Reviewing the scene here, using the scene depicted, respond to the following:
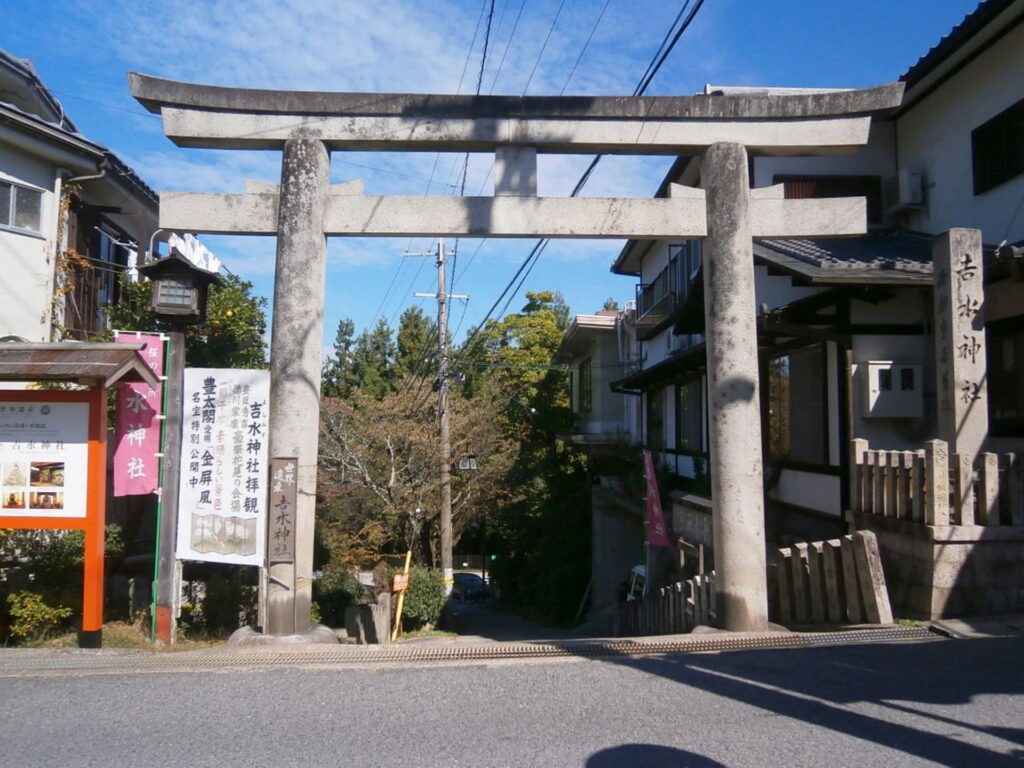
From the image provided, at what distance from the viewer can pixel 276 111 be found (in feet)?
26.2

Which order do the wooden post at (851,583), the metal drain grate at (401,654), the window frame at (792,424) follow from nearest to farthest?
the metal drain grate at (401,654) < the wooden post at (851,583) < the window frame at (792,424)

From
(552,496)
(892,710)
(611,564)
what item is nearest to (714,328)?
(892,710)

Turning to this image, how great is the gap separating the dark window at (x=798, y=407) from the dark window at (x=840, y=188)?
3.24m

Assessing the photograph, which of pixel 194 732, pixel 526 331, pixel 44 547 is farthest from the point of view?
pixel 526 331

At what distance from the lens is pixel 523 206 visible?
26.7ft

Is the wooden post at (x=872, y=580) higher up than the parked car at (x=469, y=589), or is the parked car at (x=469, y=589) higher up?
the wooden post at (x=872, y=580)

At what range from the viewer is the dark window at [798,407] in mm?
11211

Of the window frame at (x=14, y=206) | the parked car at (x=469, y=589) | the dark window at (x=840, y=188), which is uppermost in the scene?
the dark window at (x=840, y=188)

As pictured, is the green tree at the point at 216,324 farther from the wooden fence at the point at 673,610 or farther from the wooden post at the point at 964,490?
the wooden post at the point at 964,490

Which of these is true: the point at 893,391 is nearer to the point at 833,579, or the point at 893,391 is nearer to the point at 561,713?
the point at 833,579

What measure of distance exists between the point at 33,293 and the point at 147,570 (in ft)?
18.8

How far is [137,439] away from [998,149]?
38.4 feet

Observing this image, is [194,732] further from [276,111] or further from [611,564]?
[611,564]

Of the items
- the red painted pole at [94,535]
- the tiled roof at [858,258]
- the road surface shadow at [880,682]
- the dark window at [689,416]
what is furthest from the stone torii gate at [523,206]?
the dark window at [689,416]
